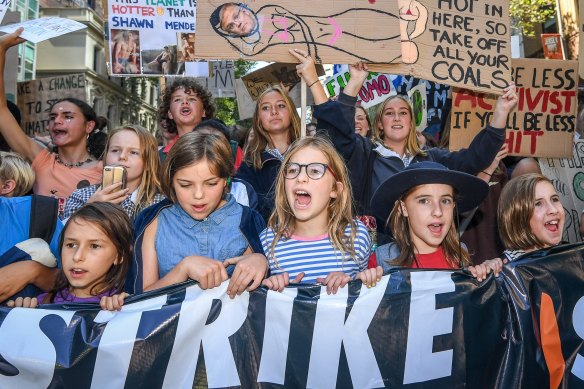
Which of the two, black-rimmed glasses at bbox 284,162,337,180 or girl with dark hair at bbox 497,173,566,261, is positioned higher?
black-rimmed glasses at bbox 284,162,337,180

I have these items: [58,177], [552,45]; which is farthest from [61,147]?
[552,45]

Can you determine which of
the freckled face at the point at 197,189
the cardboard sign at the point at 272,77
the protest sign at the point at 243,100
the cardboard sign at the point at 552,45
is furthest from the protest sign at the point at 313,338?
the protest sign at the point at 243,100

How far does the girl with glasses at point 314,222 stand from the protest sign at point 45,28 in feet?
8.38

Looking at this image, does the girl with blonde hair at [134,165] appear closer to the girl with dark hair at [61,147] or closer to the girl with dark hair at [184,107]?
the girl with dark hair at [61,147]

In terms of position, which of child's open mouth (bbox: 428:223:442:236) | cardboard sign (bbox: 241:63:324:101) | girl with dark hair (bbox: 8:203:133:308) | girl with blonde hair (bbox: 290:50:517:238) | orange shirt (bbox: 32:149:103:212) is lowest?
girl with dark hair (bbox: 8:203:133:308)

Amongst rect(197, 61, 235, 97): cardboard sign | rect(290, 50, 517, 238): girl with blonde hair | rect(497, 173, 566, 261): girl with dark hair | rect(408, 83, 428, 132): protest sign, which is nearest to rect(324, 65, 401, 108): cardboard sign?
rect(408, 83, 428, 132): protest sign

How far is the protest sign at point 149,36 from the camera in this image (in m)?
5.98

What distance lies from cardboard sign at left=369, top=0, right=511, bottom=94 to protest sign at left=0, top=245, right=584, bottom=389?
1.99 meters

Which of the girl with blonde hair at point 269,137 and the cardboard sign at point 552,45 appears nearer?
the girl with blonde hair at point 269,137

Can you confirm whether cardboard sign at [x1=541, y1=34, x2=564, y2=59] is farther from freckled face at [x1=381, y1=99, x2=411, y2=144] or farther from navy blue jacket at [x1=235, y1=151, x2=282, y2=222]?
navy blue jacket at [x1=235, y1=151, x2=282, y2=222]

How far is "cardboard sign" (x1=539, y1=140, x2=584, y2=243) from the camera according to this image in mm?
5113

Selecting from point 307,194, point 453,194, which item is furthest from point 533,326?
point 307,194

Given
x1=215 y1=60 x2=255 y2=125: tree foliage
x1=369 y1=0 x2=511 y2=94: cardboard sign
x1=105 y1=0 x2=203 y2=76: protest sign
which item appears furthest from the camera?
x1=215 y1=60 x2=255 y2=125: tree foliage

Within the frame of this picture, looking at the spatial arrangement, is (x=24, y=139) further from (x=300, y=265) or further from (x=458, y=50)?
(x=458, y=50)
